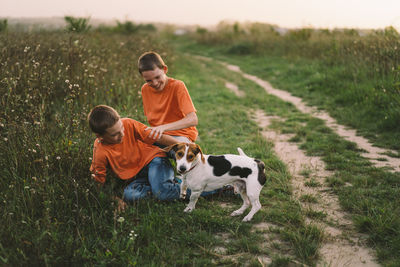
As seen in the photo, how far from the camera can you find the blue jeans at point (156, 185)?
353cm

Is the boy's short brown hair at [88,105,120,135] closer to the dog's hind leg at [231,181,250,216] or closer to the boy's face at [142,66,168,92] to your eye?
the boy's face at [142,66,168,92]

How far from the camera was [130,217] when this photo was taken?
10.4 feet

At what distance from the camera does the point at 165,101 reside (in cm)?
405

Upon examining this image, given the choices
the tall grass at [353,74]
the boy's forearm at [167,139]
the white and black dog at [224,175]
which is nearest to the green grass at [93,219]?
the white and black dog at [224,175]

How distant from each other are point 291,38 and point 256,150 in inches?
571

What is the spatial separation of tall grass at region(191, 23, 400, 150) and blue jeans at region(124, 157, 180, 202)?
4.05 metres

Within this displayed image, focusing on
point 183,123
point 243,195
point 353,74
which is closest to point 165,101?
point 183,123

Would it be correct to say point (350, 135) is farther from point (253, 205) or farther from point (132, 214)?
point (132, 214)

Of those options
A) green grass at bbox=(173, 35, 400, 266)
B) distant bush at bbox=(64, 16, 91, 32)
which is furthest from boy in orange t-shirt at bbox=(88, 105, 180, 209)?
distant bush at bbox=(64, 16, 91, 32)

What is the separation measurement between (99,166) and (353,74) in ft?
26.4

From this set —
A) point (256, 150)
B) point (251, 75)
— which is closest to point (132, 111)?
point (256, 150)

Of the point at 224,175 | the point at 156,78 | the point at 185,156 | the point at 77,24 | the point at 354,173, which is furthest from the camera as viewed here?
the point at 77,24

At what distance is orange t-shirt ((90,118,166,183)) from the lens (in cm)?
344

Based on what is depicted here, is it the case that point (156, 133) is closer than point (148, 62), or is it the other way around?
point (156, 133)
